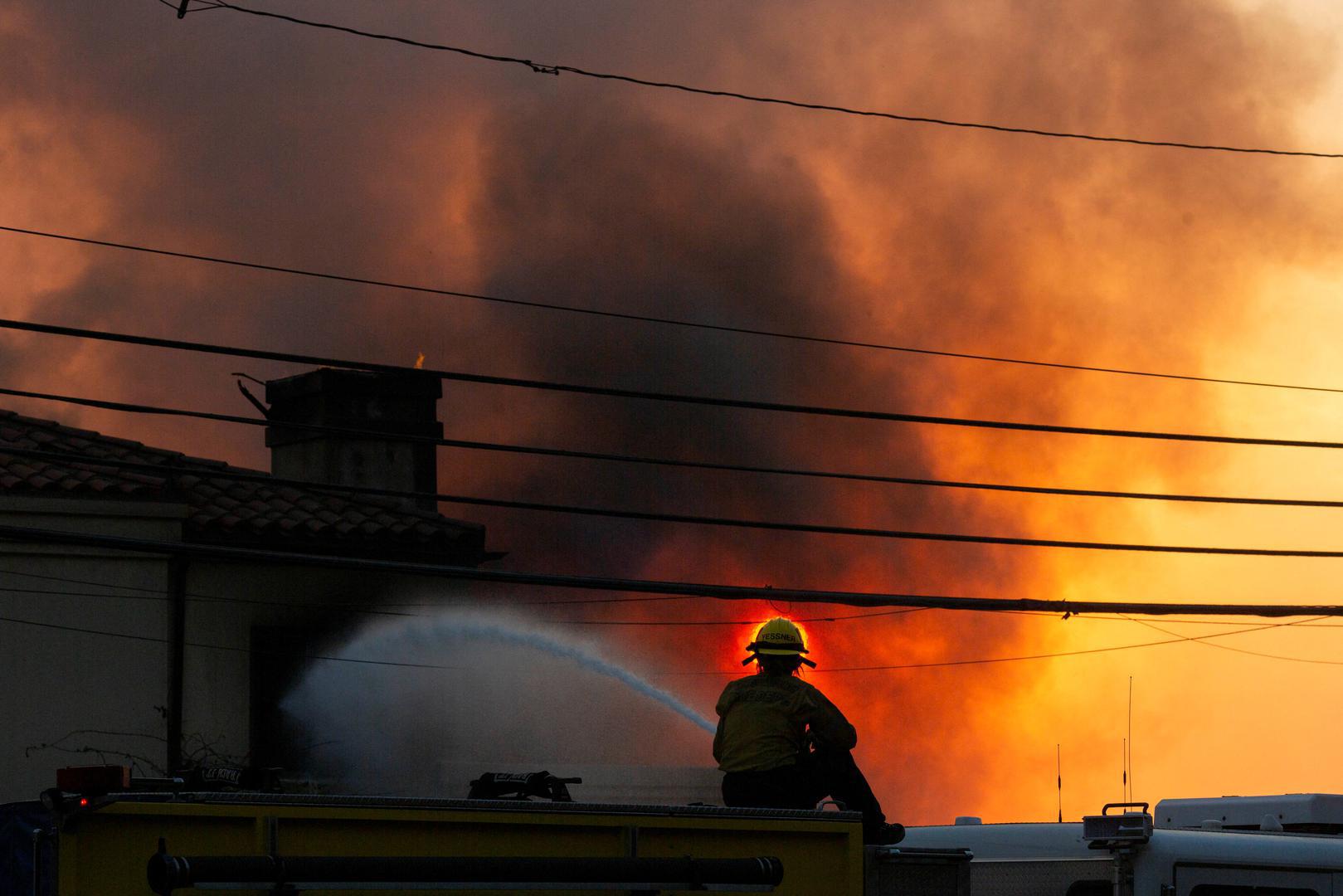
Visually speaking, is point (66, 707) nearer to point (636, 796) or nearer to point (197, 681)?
point (197, 681)

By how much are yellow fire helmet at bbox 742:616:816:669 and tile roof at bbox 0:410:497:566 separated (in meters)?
13.5

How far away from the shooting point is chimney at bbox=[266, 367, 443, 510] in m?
25.1

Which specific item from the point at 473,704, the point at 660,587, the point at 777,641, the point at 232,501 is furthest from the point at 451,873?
the point at 473,704

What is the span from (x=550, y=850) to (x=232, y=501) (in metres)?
17.4

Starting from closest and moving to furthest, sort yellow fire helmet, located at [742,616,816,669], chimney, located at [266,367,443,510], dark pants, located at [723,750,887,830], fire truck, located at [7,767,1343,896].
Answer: fire truck, located at [7,767,1343,896] → dark pants, located at [723,750,887,830] → yellow fire helmet, located at [742,616,816,669] → chimney, located at [266,367,443,510]

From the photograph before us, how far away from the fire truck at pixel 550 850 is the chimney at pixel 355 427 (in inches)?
712

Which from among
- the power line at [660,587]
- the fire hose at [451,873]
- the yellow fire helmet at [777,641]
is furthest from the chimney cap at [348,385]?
the fire hose at [451,873]

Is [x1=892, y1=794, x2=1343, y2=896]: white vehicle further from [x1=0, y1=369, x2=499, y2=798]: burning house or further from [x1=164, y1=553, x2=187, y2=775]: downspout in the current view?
[x1=164, y1=553, x2=187, y2=775]: downspout

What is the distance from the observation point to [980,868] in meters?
7.41

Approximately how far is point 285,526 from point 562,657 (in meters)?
5.45

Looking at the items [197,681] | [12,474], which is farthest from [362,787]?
[12,474]

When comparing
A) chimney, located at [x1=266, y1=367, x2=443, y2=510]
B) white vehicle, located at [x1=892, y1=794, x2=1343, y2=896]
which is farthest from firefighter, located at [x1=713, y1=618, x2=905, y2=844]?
chimney, located at [x1=266, y1=367, x2=443, y2=510]

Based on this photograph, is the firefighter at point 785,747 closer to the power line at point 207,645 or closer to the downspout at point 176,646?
the downspout at point 176,646

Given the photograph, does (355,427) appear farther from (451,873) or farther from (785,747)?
(451,873)
